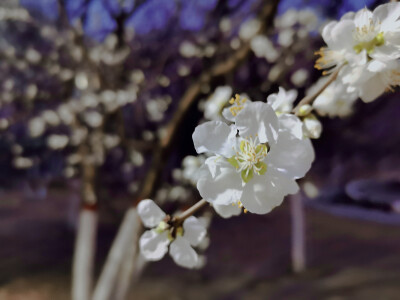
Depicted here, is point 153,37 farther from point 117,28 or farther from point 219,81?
point 219,81

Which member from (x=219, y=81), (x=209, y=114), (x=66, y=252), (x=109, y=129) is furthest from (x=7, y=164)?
(x=209, y=114)

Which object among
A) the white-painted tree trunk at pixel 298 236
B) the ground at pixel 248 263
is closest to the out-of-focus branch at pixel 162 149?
the ground at pixel 248 263

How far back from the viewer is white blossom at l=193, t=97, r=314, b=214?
0.94 feet

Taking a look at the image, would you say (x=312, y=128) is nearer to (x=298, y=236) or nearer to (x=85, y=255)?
(x=85, y=255)

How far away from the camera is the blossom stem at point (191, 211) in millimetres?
339

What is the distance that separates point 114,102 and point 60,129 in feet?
7.29

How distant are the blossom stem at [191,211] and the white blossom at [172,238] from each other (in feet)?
0.11

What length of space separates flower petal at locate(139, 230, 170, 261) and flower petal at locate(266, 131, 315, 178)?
0.69ft

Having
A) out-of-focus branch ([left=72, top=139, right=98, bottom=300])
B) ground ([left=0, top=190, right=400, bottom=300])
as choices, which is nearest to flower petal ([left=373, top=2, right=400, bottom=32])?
out-of-focus branch ([left=72, top=139, right=98, bottom=300])

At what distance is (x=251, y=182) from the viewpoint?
0.31 meters

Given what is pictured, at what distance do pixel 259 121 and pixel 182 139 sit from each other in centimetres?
157

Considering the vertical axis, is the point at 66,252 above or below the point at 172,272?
above

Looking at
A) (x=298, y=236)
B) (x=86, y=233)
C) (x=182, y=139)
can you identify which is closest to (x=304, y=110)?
(x=182, y=139)

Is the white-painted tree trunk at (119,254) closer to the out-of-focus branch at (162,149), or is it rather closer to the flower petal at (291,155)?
the out-of-focus branch at (162,149)
